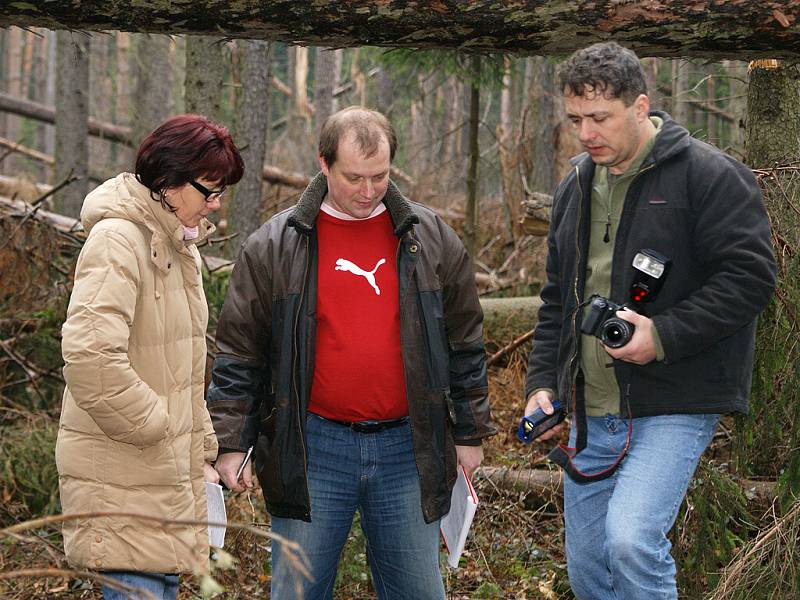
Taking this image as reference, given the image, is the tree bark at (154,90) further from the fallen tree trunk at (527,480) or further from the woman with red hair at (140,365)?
the woman with red hair at (140,365)

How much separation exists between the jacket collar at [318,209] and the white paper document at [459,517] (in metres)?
0.96

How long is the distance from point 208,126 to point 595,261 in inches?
56.7

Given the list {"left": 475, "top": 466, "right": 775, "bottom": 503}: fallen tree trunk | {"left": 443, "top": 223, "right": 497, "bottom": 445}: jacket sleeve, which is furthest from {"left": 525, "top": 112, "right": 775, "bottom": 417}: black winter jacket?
{"left": 475, "top": 466, "right": 775, "bottom": 503}: fallen tree trunk

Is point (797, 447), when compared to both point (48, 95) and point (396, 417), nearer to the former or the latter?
point (396, 417)

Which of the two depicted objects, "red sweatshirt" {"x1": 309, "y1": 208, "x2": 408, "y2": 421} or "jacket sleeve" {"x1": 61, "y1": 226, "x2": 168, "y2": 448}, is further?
"red sweatshirt" {"x1": 309, "y1": 208, "x2": 408, "y2": 421}

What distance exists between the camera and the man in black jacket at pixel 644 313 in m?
3.22

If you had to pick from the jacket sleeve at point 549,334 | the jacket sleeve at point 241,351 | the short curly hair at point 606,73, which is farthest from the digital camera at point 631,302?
the jacket sleeve at point 241,351

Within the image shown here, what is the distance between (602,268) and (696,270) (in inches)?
13.0

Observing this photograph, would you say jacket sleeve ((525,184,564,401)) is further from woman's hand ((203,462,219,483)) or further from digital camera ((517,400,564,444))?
woman's hand ((203,462,219,483))

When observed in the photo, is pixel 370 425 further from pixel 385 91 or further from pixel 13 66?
pixel 13 66

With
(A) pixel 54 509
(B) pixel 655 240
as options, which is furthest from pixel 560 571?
(A) pixel 54 509

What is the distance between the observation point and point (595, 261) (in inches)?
141

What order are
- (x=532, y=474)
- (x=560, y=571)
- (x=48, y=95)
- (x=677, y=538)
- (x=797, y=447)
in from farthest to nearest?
(x=48, y=95) < (x=532, y=474) < (x=560, y=571) < (x=677, y=538) < (x=797, y=447)

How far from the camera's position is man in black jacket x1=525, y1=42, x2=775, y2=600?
3217 mm
